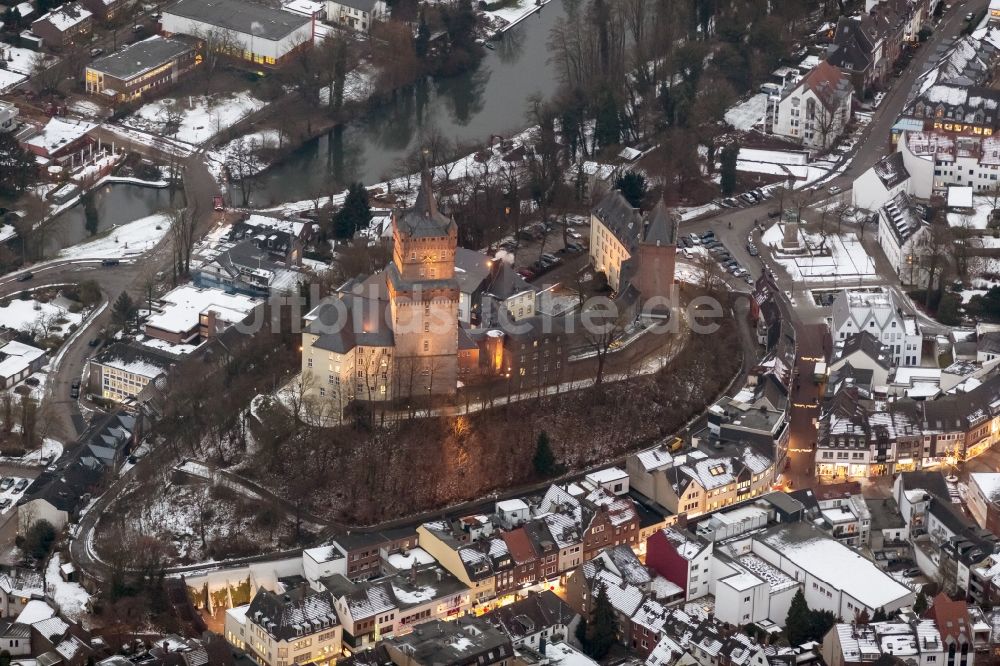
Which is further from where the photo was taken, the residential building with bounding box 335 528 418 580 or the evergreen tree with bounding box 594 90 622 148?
the evergreen tree with bounding box 594 90 622 148

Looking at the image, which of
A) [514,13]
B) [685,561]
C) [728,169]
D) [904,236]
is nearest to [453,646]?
[685,561]

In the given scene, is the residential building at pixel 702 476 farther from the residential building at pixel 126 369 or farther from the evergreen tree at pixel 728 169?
the evergreen tree at pixel 728 169

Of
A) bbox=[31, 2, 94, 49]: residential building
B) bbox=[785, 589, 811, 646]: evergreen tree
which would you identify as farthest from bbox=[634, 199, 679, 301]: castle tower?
bbox=[31, 2, 94, 49]: residential building

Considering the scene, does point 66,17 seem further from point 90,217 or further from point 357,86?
point 90,217

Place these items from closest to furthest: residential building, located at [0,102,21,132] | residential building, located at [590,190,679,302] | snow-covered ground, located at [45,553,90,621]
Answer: snow-covered ground, located at [45,553,90,621], residential building, located at [590,190,679,302], residential building, located at [0,102,21,132]

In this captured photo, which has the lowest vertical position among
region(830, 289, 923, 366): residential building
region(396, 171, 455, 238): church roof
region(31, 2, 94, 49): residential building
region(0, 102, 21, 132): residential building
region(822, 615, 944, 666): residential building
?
region(0, 102, 21, 132): residential building

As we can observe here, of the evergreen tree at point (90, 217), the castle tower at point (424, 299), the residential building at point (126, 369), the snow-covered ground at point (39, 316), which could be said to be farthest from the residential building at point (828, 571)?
the evergreen tree at point (90, 217)

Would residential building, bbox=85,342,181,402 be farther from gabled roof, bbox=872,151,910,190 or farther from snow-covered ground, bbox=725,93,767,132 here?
snow-covered ground, bbox=725,93,767,132

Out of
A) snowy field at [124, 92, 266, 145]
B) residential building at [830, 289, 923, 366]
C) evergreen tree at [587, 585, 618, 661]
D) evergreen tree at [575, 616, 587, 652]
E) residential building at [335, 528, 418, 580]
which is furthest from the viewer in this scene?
snowy field at [124, 92, 266, 145]
